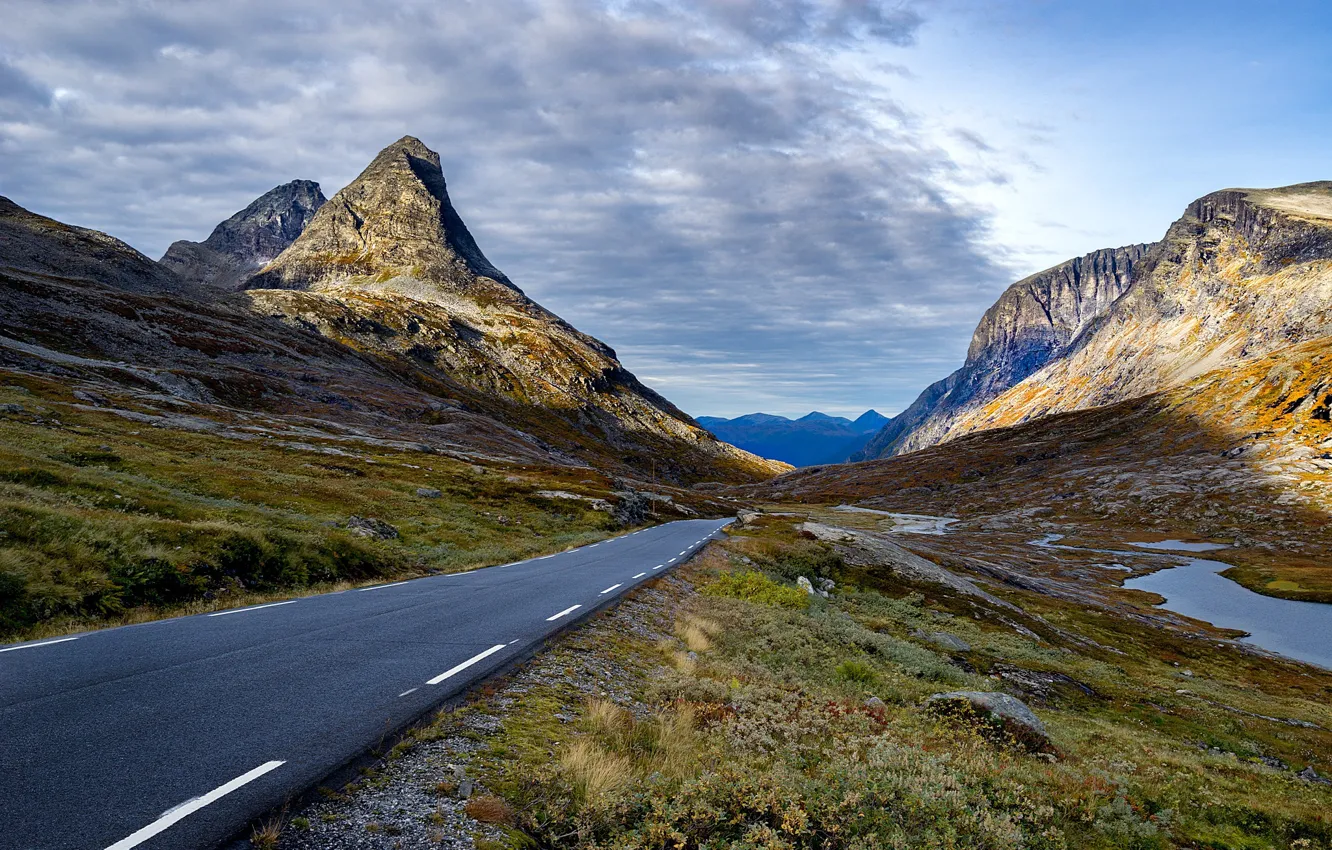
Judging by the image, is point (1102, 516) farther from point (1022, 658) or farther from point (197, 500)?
point (197, 500)

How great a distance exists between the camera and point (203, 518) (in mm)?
24703

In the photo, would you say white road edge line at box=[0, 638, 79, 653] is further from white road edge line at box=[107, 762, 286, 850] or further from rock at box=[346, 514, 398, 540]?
rock at box=[346, 514, 398, 540]

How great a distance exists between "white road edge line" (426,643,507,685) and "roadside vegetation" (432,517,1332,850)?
1273mm

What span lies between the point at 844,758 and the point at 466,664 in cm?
645

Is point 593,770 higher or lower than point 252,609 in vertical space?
higher

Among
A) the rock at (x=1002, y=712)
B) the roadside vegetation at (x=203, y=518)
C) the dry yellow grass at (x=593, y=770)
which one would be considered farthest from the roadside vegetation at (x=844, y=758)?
the roadside vegetation at (x=203, y=518)

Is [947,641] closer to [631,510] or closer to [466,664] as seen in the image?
[466,664]

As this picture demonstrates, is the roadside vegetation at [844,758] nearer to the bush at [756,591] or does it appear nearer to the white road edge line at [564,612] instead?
the bush at [756,591]

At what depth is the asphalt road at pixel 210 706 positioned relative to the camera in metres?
5.50

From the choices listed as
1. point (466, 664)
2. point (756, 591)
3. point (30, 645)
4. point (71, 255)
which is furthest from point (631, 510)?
point (71, 255)

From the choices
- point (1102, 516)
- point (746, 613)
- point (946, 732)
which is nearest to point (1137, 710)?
point (746, 613)

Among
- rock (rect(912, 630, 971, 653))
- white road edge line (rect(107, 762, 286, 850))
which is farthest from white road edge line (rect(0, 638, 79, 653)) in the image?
rock (rect(912, 630, 971, 653))

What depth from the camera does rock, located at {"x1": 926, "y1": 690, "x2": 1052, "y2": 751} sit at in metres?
12.8

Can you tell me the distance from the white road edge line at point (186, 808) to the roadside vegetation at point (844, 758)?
2111mm
